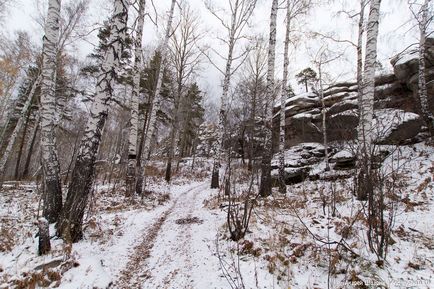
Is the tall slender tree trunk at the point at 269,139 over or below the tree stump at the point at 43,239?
over

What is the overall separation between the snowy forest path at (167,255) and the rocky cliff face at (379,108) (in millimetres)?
7750

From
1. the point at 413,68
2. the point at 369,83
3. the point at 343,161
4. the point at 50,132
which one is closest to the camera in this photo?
the point at 50,132

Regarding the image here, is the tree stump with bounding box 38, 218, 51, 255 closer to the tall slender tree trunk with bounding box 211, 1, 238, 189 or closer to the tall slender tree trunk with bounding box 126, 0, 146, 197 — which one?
the tall slender tree trunk with bounding box 126, 0, 146, 197

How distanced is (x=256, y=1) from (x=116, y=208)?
11679 mm

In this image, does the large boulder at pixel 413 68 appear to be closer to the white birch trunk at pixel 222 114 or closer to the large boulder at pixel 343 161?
the large boulder at pixel 343 161

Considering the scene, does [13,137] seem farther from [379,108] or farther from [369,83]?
[379,108]

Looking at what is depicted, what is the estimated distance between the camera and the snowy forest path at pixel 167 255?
131 inches

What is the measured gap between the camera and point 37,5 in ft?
46.1

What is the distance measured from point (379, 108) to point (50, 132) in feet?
48.0

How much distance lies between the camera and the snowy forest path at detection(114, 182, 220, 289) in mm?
3318

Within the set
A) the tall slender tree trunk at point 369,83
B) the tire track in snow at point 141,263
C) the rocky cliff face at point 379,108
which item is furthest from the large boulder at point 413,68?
the tire track in snow at point 141,263

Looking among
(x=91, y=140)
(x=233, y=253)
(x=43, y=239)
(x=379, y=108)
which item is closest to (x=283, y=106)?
(x=379, y=108)

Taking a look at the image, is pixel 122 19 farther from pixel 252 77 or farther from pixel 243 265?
pixel 252 77

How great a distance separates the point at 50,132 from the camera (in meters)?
4.90
